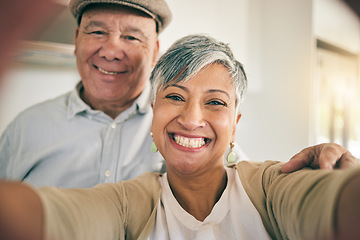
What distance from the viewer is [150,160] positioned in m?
1.16

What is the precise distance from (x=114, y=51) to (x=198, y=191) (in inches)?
24.1

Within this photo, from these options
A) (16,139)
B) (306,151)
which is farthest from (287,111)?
(16,139)

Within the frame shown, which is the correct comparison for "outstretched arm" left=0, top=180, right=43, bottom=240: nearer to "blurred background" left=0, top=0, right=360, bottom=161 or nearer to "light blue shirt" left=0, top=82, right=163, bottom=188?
"light blue shirt" left=0, top=82, right=163, bottom=188

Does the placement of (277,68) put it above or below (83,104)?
above

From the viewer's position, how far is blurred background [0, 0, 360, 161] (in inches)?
74.7

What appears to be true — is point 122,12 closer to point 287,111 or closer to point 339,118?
point 287,111

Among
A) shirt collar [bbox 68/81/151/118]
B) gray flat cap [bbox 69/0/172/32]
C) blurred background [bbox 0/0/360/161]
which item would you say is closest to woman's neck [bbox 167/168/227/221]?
shirt collar [bbox 68/81/151/118]

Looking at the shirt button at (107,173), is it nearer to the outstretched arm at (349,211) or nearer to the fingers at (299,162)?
the fingers at (299,162)

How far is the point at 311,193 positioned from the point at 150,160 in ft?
2.36

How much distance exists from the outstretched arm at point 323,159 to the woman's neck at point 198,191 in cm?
20

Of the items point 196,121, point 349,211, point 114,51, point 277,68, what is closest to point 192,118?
point 196,121

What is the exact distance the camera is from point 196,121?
2.44 ft

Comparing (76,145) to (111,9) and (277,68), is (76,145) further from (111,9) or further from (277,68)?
(277,68)

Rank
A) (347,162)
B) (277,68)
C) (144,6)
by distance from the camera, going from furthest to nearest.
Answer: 1. (277,68)
2. (144,6)
3. (347,162)
